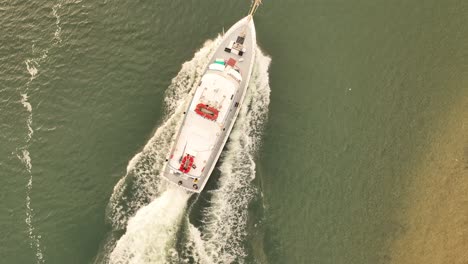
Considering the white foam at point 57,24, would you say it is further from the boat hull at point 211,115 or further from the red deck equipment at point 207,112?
the red deck equipment at point 207,112

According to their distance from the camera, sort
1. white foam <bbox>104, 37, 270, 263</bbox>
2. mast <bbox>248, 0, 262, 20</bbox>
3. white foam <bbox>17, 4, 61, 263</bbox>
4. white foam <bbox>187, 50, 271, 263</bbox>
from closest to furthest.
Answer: white foam <bbox>104, 37, 270, 263</bbox>, white foam <bbox>187, 50, 271, 263</bbox>, white foam <bbox>17, 4, 61, 263</bbox>, mast <bbox>248, 0, 262, 20</bbox>

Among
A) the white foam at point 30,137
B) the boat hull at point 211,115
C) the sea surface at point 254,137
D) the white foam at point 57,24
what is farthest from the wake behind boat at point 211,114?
the white foam at point 57,24

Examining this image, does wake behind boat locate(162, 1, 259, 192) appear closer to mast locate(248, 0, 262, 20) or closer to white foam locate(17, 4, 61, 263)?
mast locate(248, 0, 262, 20)

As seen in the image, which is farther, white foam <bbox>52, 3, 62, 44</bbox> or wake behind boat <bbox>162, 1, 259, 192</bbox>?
white foam <bbox>52, 3, 62, 44</bbox>

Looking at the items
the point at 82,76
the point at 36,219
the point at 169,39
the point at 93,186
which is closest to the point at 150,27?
the point at 169,39

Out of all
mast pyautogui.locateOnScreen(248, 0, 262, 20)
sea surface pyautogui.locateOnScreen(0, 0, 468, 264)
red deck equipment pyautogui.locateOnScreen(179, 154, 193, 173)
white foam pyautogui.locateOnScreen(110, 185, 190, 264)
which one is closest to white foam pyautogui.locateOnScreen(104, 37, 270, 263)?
white foam pyautogui.locateOnScreen(110, 185, 190, 264)

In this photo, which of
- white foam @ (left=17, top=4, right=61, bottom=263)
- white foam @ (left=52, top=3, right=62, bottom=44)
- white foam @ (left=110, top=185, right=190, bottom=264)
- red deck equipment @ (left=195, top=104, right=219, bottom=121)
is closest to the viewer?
white foam @ (left=110, top=185, right=190, bottom=264)
